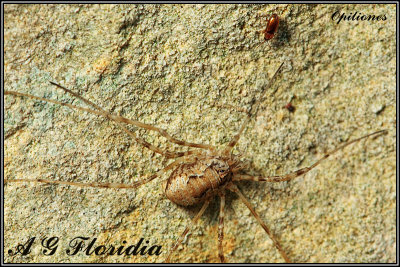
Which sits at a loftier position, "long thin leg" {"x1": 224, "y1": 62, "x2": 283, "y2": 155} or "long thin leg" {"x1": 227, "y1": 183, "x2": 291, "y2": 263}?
"long thin leg" {"x1": 224, "y1": 62, "x2": 283, "y2": 155}

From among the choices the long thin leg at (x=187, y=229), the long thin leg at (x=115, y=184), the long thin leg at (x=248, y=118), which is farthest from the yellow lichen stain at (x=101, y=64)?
the long thin leg at (x=187, y=229)

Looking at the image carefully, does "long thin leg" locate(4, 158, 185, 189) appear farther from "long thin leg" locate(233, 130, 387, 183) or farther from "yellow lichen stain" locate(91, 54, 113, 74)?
"yellow lichen stain" locate(91, 54, 113, 74)

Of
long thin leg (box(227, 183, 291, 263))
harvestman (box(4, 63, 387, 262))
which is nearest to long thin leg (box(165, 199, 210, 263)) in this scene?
harvestman (box(4, 63, 387, 262))

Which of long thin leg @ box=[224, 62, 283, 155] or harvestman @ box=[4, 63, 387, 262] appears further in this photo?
long thin leg @ box=[224, 62, 283, 155]

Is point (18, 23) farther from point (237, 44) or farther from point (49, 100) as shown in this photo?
point (237, 44)

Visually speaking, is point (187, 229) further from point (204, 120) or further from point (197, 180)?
point (204, 120)

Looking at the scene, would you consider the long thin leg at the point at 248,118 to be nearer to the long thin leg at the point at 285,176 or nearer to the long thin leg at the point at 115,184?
the long thin leg at the point at 285,176

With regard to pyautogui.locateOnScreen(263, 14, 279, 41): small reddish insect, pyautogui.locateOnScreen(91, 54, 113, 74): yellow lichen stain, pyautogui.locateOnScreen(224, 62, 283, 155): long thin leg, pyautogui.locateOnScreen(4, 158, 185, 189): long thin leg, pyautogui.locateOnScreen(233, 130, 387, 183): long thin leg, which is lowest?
pyautogui.locateOnScreen(233, 130, 387, 183): long thin leg
